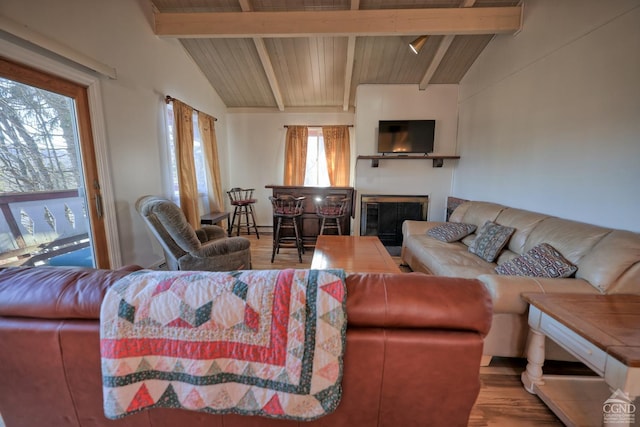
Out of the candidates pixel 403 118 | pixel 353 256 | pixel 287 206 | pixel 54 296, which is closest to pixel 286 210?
pixel 287 206

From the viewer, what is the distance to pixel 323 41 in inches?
133

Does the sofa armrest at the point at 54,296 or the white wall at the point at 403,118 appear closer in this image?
the sofa armrest at the point at 54,296

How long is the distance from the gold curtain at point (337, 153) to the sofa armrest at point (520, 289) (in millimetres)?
4053

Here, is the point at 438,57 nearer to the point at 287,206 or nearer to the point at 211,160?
the point at 287,206

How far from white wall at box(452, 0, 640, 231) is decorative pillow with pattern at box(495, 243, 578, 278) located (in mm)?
481

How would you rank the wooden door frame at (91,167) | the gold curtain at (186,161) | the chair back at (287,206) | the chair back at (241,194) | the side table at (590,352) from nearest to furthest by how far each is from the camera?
the side table at (590,352) → the wooden door frame at (91,167) → the gold curtain at (186,161) → the chair back at (287,206) → the chair back at (241,194)

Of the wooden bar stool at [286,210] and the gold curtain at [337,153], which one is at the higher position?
the gold curtain at [337,153]

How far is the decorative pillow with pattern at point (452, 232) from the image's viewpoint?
2795 mm

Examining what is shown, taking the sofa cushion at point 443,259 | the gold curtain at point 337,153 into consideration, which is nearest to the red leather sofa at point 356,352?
the sofa cushion at point 443,259

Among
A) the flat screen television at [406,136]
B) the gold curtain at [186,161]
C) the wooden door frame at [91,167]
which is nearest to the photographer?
the wooden door frame at [91,167]

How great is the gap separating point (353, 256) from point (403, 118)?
3.03 m

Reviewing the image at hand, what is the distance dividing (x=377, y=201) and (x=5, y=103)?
4132 millimetres

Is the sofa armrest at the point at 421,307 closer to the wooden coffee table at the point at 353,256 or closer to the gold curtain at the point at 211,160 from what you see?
the wooden coffee table at the point at 353,256

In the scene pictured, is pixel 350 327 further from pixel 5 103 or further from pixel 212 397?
pixel 5 103
